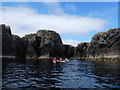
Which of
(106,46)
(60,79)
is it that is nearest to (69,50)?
(106,46)

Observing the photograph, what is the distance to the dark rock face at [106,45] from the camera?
87575mm

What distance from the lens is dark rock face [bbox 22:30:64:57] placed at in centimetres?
11806

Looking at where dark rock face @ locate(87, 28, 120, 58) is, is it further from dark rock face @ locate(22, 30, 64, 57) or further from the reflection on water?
the reflection on water

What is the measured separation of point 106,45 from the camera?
318 feet

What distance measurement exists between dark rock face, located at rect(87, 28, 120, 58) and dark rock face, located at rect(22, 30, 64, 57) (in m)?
31.3

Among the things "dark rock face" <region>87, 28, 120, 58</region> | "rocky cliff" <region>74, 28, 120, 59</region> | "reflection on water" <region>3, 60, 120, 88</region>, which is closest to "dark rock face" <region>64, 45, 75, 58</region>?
"rocky cliff" <region>74, 28, 120, 59</region>

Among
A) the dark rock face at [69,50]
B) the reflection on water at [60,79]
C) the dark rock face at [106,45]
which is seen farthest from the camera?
the dark rock face at [69,50]

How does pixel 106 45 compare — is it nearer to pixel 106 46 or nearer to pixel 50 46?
pixel 106 46

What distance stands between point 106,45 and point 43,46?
54.7 m

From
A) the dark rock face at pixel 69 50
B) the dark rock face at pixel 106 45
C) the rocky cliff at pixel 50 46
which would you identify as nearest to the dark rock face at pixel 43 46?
the rocky cliff at pixel 50 46

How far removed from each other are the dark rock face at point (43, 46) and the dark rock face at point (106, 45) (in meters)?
31.3

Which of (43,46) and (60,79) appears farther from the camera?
(43,46)

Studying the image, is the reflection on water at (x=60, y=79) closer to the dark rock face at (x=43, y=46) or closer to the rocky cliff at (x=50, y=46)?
the rocky cliff at (x=50, y=46)

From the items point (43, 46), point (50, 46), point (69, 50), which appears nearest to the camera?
Answer: point (50, 46)
